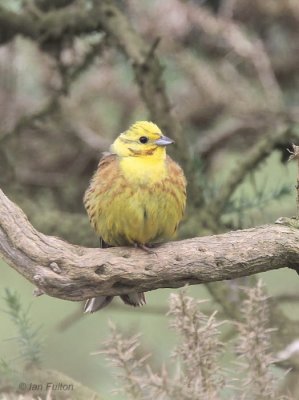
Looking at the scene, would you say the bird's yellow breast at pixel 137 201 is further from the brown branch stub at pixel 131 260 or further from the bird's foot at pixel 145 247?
the brown branch stub at pixel 131 260

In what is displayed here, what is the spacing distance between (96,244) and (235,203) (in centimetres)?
69

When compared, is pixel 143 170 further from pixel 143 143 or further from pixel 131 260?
pixel 131 260

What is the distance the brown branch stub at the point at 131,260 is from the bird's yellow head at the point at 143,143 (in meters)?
0.85

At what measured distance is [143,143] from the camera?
146 inches

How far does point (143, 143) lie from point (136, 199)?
0.34 metres

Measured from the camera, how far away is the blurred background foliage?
4.51 m

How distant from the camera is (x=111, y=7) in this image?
481 centimetres

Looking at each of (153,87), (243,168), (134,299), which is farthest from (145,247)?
(153,87)

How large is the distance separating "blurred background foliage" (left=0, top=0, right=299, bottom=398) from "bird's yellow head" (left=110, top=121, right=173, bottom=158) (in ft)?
2.48

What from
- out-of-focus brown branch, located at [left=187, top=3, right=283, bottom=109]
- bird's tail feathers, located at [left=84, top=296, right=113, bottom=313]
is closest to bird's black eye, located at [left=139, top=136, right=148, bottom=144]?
bird's tail feathers, located at [left=84, top=296, right=113, bottom=313]

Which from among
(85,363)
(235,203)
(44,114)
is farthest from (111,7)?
(85,363)

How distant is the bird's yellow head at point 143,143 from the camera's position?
3.67 metres

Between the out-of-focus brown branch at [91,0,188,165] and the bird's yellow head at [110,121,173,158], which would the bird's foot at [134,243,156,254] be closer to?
the bird's yellow head at [110,121,173,158]

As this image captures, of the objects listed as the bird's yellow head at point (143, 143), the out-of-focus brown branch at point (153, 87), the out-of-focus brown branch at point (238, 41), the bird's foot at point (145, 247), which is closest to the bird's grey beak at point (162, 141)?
the bird's yellow head at point (143, 143)
